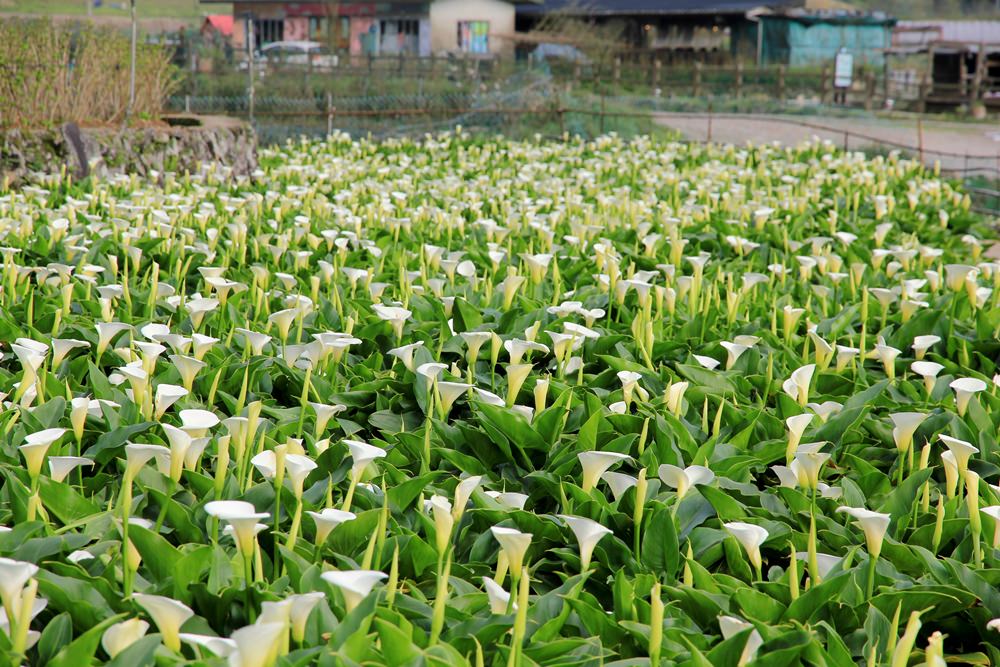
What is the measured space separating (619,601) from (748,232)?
5.26 m

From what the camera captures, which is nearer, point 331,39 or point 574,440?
point 574,440

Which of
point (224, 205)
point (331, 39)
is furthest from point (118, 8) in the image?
point (224, 205)

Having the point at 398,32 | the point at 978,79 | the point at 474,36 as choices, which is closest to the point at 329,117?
the point at 978,79

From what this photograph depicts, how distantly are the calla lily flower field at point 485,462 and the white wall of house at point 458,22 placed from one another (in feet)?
104

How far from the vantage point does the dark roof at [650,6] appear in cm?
3453

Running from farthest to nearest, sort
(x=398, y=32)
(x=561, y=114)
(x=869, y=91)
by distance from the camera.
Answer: (x=398, y=32)
(x=869, y=91)
(x=561, y=114)

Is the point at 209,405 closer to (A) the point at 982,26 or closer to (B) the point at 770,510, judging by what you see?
(B) the point at 770,510

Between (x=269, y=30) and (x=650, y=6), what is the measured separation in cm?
1342

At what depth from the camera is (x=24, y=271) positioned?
476cm

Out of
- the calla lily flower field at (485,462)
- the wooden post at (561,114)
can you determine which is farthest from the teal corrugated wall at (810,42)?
the calla lily flower field at (485,462)

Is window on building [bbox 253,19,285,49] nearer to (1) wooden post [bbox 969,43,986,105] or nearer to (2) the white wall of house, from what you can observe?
(2) the white wall of house

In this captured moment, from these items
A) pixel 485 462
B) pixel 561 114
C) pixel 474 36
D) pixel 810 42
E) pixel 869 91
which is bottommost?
pixel 485 462

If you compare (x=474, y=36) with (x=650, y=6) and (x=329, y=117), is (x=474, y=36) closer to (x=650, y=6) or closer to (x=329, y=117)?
(x=650, y=6)

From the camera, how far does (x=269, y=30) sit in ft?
125
